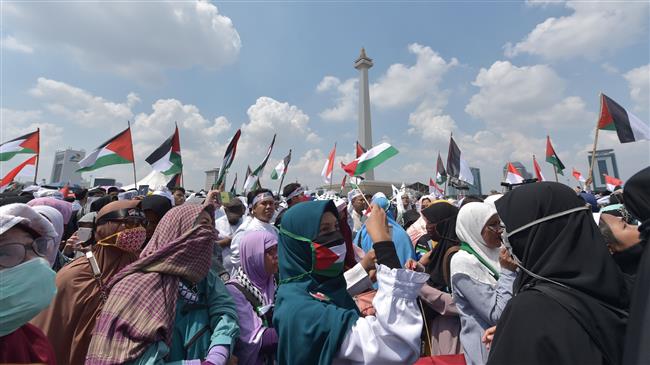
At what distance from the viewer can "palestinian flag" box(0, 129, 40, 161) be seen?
782 centimetres

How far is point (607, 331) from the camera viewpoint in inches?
47.8

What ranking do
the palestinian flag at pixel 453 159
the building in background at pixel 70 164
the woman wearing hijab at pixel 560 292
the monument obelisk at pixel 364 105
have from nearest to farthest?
the woman wearing hijab at pixel 560 292 < the palestinian flag at pixel 453 159 < the building in background at pixel 70 164 < the monument obelisk at pixel 364 105

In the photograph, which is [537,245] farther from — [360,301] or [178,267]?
[178,267]

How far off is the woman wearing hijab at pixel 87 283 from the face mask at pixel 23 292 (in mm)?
843

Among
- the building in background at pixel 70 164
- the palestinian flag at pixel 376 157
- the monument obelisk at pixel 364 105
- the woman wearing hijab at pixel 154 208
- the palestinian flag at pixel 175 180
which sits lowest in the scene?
the woman wearing hijab at pixel 154 208

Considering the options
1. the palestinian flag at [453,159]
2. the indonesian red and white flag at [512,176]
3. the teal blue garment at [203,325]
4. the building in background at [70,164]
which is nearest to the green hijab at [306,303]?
the teal blue garment at [203,325]

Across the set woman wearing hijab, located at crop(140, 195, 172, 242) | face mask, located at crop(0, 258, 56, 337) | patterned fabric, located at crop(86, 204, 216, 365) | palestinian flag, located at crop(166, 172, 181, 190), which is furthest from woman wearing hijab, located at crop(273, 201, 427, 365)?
palestinian flag, located at crop(166, 172, 181, 190)

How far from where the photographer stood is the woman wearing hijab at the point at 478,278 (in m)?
2.23

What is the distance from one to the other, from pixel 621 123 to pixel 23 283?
420 inches

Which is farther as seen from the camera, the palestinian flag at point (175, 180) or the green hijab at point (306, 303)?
the palestinian flag at point (175, 180)

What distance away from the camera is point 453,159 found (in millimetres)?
11391

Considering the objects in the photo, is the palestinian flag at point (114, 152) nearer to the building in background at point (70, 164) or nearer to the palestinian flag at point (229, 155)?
the palestinian flag at point (229, 155)

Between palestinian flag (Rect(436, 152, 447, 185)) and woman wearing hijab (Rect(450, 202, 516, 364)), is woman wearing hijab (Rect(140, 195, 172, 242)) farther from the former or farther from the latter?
palestinian flag (Rect(436, 152, 447, 185))

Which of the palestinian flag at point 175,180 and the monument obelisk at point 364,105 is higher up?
the monument obelisk at point 364,105
